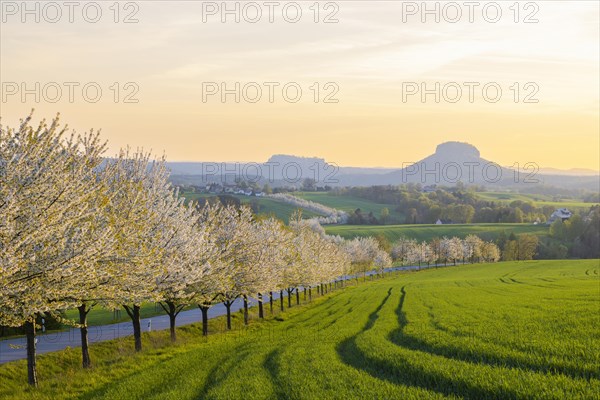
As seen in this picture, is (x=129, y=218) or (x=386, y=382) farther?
(x=129, y=218)

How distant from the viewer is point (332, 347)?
24.2 meters

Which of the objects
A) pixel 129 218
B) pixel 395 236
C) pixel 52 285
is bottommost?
pixel 395 236

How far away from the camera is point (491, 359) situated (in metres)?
17.5

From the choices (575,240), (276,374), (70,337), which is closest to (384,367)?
(276,374)

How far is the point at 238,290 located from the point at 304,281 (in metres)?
24.9

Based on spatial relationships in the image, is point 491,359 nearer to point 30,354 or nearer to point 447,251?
point 30,354

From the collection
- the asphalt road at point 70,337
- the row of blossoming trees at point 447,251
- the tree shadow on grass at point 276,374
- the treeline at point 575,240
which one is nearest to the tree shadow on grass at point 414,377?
the tree shadow on grass at point 276,374

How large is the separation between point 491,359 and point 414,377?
3143 mm

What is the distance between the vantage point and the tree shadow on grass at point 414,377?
533 inches

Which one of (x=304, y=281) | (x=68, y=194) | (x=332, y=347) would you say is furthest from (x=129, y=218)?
(x=304, y=281)

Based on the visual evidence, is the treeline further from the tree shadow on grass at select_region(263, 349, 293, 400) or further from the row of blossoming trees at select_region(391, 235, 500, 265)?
the tree shadow on grass at select_region(263, 349, 293, 400)

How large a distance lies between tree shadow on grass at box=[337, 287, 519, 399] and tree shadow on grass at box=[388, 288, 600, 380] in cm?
206

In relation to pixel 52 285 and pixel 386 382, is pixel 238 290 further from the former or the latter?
pixel 386 382

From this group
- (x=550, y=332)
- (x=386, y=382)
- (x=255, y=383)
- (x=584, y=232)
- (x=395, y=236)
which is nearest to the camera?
(x=386, y=382)
